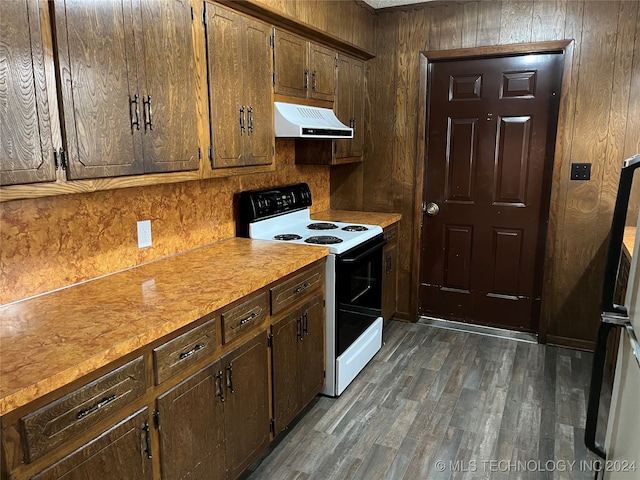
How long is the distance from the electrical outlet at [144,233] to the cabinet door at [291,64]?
1018 millimetres

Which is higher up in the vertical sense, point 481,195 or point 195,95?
point 195,95

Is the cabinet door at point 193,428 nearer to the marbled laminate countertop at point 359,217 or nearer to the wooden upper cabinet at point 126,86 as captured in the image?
the wooden upper cabinet at point 126,86

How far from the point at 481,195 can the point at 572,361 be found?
4.34ft

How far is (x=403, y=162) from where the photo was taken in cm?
383

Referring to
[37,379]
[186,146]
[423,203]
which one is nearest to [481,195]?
[423,203]

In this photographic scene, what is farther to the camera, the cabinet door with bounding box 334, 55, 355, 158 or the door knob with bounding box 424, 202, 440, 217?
the door knob with bounding box 424, 202, 440, 217

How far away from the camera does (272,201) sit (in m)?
3.04

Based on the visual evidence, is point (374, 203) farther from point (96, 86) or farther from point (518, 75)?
point (96, 86)

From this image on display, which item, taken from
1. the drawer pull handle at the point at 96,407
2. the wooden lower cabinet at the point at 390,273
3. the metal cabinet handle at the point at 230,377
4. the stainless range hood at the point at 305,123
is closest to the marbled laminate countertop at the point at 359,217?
the wooden lower cabinet at the point at 390,273

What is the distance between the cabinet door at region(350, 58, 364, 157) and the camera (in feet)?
11.9

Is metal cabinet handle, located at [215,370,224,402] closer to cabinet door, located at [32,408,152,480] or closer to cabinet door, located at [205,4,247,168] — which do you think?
cabinet door, located at [32,408,152,480]

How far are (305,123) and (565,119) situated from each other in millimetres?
1818

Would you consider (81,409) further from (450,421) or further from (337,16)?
(337,16)

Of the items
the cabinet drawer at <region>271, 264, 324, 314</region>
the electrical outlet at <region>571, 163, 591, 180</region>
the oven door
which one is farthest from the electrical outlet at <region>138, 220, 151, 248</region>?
the electrical outlet at <region>571, 163, 591, 180</region>
